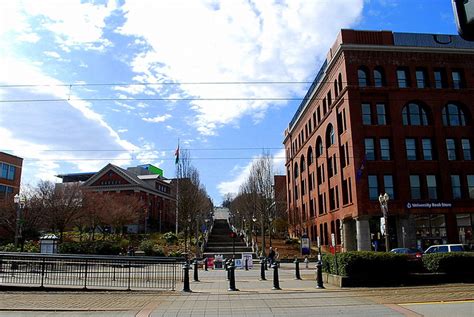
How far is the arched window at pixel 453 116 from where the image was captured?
48.7 meters

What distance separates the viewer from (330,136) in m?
55.4

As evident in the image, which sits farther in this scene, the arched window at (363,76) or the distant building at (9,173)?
the distant building at (9,173)

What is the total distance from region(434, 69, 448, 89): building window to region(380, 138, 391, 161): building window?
30.8 feet

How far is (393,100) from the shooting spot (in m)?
47.3

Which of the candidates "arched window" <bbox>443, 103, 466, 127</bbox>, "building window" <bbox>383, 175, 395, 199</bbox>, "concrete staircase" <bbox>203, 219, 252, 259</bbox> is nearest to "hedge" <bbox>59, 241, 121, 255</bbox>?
"concrete staircase" <bbox>203, 219, 252, 259</bbox>

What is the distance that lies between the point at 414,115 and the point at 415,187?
324 inches

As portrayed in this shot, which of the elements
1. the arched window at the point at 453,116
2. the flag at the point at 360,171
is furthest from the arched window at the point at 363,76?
the arched window at the point at 453,116

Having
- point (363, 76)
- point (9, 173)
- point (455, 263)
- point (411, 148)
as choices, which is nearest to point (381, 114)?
point (363, 76)

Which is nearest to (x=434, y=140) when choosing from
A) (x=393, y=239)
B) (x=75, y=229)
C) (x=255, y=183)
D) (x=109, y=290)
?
(x=393, y=239)

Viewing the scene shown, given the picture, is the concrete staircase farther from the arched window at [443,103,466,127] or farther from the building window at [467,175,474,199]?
the arched window at [443,103,466,127]

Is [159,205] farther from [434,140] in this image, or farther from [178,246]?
[434,140]

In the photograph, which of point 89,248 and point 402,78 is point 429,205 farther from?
point 89,248

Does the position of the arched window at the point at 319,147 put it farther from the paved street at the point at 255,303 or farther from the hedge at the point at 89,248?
the paved street at the point at 255,303

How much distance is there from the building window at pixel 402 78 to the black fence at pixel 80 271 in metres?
38.4
